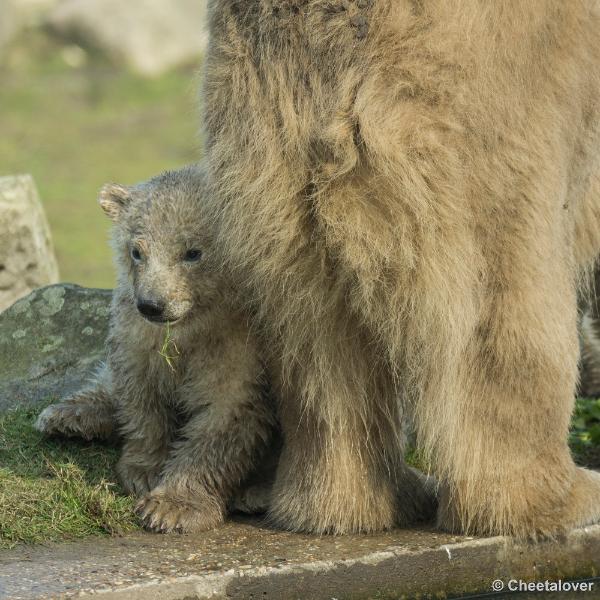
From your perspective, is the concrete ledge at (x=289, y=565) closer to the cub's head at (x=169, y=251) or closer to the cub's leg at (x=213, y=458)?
the cub's leg at (x=213, y=458)

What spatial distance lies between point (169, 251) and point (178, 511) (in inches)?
33.7

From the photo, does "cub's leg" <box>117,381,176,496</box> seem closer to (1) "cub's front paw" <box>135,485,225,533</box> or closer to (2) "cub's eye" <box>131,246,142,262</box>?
(1) "cub's front paw" <box>135,485,225,533</box>

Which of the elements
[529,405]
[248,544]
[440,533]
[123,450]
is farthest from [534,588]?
[123,450]

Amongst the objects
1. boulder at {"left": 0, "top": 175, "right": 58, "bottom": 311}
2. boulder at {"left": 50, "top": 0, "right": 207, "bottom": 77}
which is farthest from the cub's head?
boulder at {"left": 50, "top": 0, "right": 207, "bottom": 77}

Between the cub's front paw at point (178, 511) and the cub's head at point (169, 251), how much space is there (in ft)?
1.87

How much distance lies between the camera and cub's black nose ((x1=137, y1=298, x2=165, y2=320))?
398 cm

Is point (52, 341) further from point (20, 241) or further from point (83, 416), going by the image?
point (20, 241)

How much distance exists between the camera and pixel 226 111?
371 centimetres

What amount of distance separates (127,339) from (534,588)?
1.58 m

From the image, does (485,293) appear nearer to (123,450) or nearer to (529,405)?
(529,405)

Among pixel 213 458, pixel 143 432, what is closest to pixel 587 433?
pixel 213 458

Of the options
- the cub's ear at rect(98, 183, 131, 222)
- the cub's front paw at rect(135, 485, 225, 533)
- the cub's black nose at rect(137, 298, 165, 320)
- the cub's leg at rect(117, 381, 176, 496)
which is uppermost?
the cub's ear at rect(98, 183, 131, 222)

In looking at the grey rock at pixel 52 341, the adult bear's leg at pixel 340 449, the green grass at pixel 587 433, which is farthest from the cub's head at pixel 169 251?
the green grass at pixel 587 433

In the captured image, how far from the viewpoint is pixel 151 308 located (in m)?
3.98
